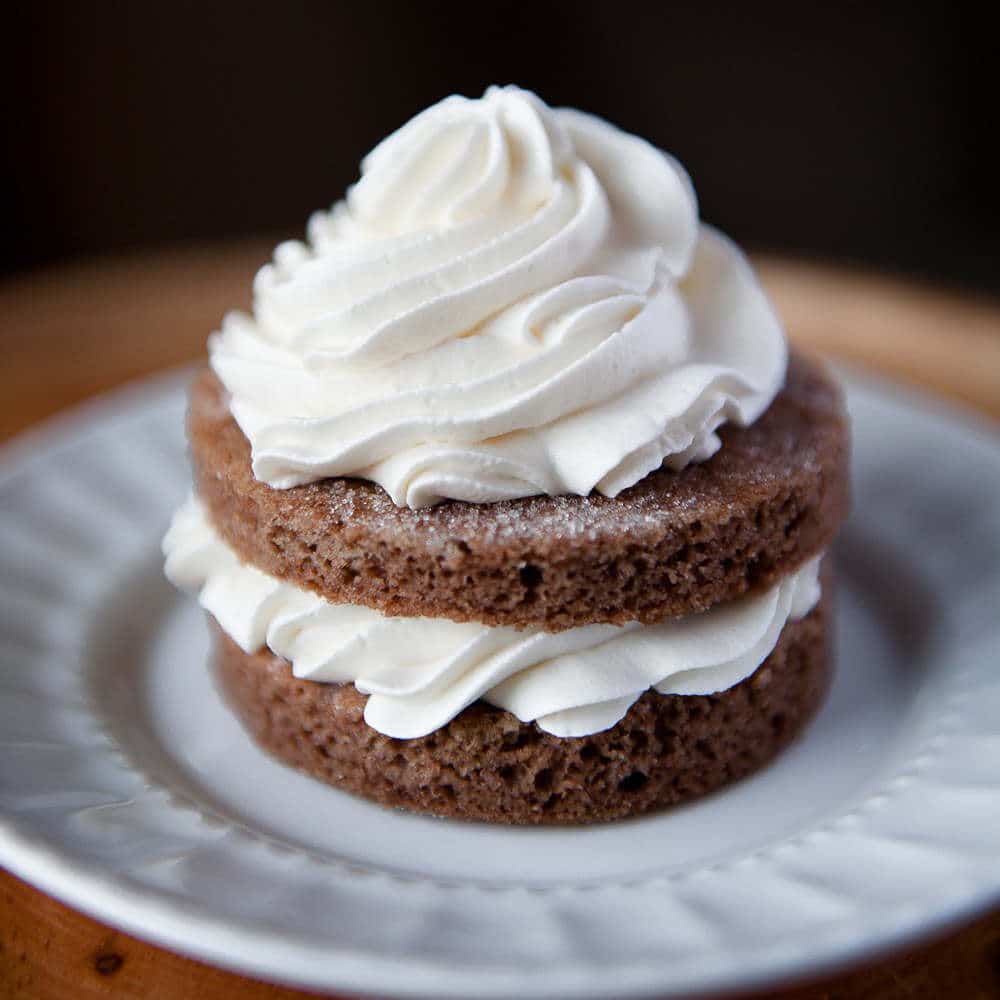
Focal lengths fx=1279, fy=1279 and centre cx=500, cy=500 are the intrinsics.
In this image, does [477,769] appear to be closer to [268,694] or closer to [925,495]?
[268,694]

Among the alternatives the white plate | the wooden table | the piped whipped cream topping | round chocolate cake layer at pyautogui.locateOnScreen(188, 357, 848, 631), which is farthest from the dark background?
round chocolate cake layer at pyautogui.locateOnScreen(188, 357, 848, 631)

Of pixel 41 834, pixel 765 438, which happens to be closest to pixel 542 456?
pixel 765 438

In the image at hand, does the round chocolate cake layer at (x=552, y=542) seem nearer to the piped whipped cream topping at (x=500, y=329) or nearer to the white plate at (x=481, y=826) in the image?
the piped whipped cream topping at (x=500, y=329)

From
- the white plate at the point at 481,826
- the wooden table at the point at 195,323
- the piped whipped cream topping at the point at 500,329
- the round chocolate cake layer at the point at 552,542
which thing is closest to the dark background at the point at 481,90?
the wooden table at the point at 195,323

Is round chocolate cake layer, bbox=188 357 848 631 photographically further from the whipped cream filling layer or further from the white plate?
the white plate

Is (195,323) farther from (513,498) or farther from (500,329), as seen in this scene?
(513,498)

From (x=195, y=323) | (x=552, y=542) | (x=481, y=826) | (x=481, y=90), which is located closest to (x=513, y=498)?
(x=552, y=542)
